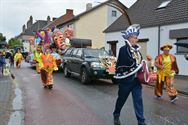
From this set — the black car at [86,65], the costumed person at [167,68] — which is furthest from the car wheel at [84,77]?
the costumed person at [167,68]

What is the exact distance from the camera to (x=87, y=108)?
29.5 ft

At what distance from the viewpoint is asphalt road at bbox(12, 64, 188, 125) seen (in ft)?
24.7

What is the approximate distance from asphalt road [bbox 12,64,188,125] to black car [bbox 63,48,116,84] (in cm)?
160

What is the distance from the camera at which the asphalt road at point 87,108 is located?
752 centimetres

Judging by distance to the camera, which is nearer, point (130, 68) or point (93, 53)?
point (130, 68)

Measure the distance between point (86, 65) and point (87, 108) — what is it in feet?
18.3

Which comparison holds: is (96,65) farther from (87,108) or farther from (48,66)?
(87,108)

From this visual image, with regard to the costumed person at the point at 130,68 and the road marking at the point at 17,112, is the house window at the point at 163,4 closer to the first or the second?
the road marking at the point at 17,112

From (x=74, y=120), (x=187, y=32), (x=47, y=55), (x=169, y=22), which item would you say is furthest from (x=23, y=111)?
(x=169, y=22)

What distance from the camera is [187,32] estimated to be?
19547mm

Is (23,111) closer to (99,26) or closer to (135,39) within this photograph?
(135,39)

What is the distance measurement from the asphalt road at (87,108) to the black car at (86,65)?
1595 millimetres

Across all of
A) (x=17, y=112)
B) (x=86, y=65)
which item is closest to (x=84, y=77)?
(x=86, y=65)

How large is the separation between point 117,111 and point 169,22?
15124 mm
